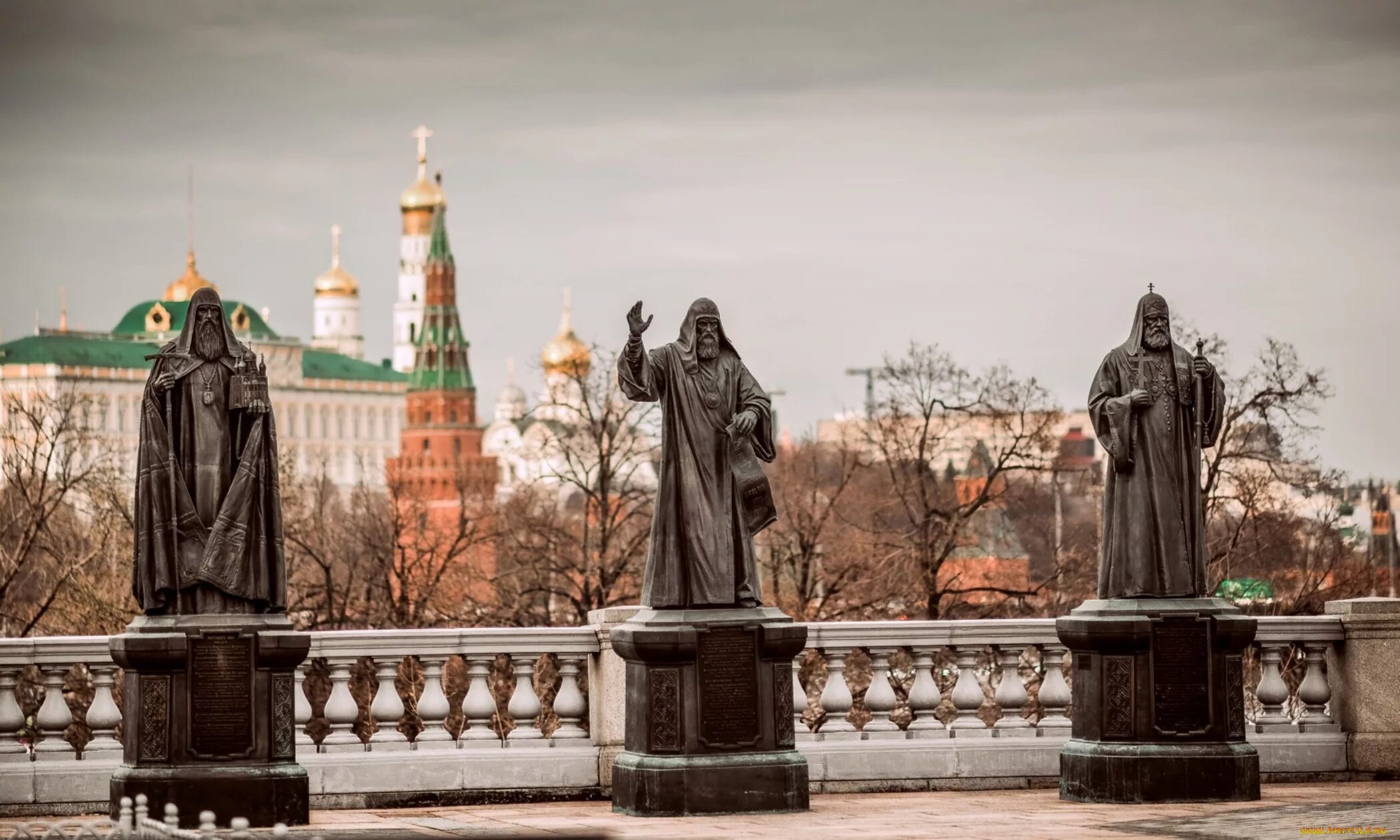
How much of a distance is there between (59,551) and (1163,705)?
129 ft

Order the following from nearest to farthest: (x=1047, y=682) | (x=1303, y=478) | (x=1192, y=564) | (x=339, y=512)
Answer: (x=1192, y=564) < (x=1047, y=682) < (x=1303, y=478) < (x=339, y=512)

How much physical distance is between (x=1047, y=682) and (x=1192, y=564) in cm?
182

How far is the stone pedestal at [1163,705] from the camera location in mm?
14938

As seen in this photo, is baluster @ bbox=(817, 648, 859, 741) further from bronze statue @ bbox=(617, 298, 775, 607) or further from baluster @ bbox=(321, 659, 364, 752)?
baluster @ bbox=(321, 659, 364, 752)

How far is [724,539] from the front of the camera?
48.6 ft

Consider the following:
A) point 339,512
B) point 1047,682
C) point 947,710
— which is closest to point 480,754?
point 1047,682

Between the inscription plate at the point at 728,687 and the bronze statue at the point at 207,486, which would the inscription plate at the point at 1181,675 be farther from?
the bronze statue at the point at 207,486

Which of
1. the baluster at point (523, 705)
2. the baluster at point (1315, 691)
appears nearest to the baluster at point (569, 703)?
the baluster at point (523, 705)

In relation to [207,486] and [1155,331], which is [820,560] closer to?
[1155,331]

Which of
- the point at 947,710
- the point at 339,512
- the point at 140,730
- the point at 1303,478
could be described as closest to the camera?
the point at 140,730

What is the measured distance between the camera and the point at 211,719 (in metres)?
14.0

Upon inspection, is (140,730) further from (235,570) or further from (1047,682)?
(1047,682)

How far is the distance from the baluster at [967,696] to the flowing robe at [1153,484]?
4.79 feet

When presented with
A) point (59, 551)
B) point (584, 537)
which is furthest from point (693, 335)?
point (59, 551)
